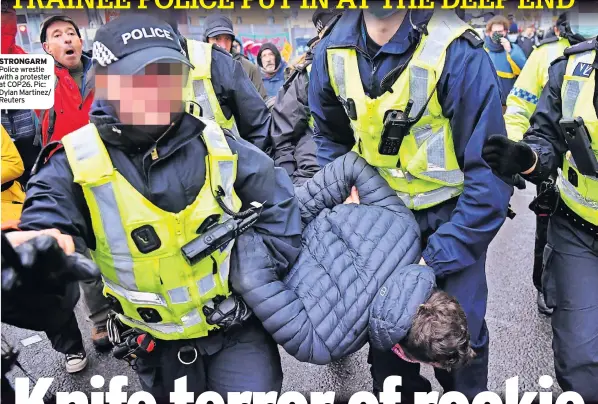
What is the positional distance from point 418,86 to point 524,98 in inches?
46.8

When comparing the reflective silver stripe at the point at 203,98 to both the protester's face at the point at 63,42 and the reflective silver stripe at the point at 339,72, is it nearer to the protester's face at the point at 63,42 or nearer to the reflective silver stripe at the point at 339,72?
the reflective silver stripe at the point at 339,72

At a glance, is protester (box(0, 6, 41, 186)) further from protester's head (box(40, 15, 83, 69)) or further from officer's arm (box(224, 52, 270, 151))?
officer's arm (box(224, 52, 270, 151))

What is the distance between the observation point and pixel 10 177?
2857 mm

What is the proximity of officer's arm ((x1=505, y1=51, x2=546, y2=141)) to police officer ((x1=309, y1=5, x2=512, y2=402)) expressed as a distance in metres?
0.68

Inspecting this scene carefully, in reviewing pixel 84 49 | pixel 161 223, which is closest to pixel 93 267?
pixel 161 223

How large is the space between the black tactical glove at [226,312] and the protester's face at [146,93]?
0.59 m

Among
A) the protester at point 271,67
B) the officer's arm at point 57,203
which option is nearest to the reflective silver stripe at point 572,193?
the officer's arm at point 57,203

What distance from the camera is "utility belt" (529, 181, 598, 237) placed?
2.44m

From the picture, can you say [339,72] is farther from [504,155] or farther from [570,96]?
[570,96]

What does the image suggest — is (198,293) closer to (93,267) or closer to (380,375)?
(93,267)

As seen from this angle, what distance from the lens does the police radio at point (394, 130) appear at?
6.77 feet

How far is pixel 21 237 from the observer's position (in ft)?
4.61

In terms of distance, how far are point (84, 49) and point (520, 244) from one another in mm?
3450

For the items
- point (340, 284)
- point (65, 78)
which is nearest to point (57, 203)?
point (340, 284)
